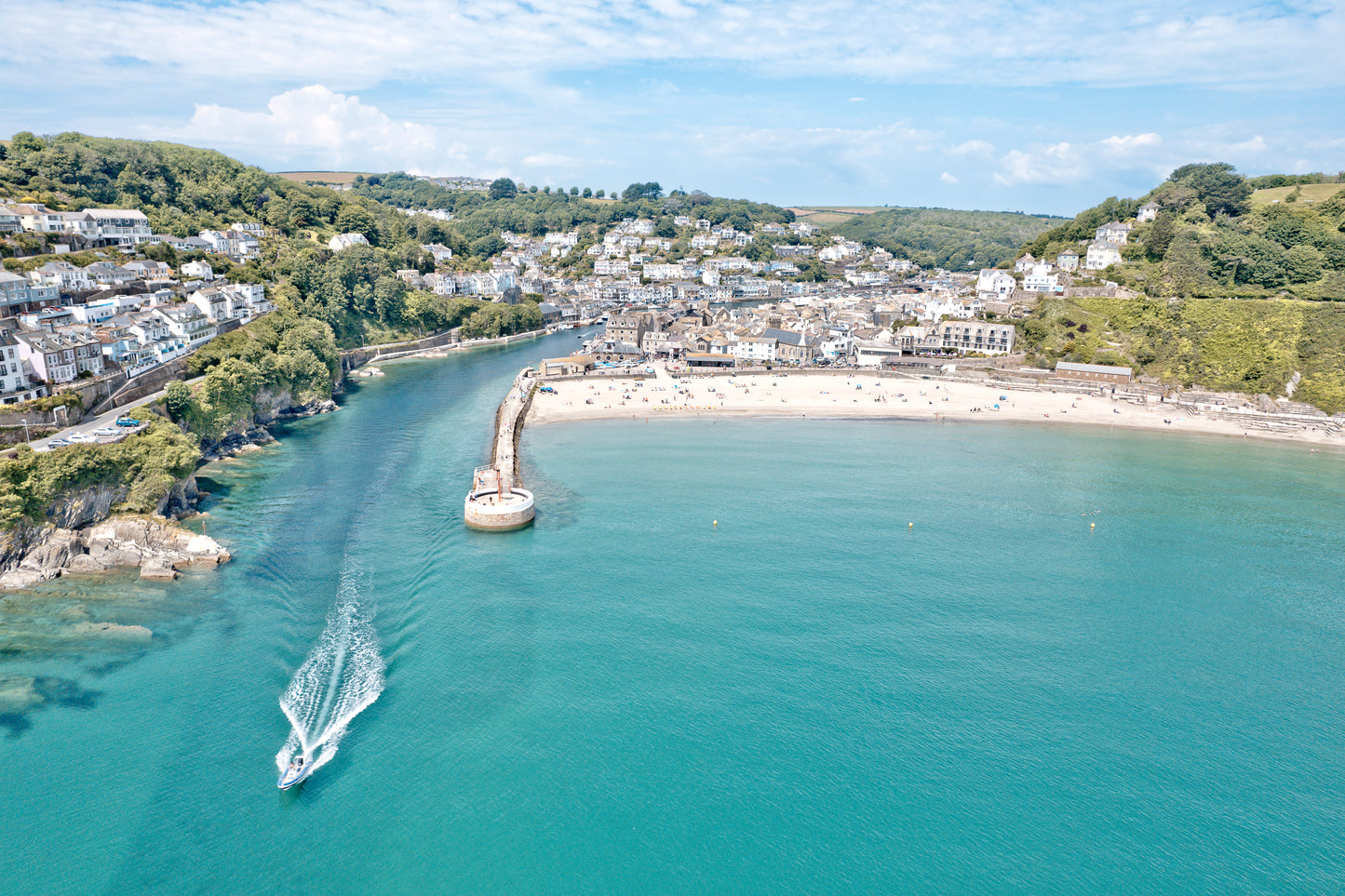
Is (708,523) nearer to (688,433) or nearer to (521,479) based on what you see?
(521,479)

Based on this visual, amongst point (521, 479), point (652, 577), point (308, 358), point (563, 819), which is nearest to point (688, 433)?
point (521, 479)

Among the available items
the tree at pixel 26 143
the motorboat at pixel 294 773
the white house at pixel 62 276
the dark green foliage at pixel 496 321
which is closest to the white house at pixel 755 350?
the dark green foliage at pixel 496 321

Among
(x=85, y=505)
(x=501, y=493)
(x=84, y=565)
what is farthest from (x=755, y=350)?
(x=84, y=565)

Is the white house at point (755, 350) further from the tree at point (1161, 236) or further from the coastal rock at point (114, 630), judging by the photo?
the coastal rock at point (114, 630)

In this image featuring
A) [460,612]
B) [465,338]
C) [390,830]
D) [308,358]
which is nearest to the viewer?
[390,830]

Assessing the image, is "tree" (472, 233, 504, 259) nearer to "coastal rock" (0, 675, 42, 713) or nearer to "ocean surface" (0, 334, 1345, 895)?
"ocean surface" (0, 334, 1345, 895)

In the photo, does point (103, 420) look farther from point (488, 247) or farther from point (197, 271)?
point (488, 247)

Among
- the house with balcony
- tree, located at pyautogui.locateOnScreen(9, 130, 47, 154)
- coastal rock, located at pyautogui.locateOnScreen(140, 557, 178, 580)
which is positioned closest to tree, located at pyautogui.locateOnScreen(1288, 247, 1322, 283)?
coastal rock, located at pyautogui.locateOnScreen(140, 557, 178, 580)

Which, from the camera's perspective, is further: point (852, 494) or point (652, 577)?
point (852, 494)
